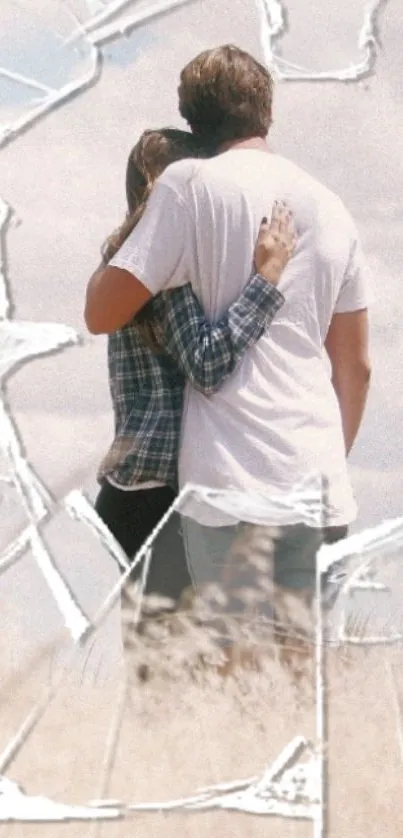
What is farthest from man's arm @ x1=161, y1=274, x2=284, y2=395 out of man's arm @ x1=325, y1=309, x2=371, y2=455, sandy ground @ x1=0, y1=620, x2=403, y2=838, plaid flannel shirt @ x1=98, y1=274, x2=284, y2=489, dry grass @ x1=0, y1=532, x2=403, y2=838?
sandy ground @ x1=0, y1=620, x2=403, y2=838

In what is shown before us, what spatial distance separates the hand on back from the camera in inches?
68.1

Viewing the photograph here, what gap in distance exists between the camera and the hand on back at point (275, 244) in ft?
5.68

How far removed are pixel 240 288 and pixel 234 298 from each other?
2cm

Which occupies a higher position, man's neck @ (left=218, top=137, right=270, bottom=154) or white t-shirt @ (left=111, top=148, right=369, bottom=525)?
man's neck @ (left=218, top=137, right=270, bottom=154)

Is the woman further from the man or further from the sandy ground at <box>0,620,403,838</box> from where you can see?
the sandy ground at <box>0,620,403,838</box>

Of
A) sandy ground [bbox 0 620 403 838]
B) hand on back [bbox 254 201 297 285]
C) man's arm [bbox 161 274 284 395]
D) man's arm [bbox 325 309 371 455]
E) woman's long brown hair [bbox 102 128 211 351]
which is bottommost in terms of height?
sandy ground [bbox 0 620 403 838]

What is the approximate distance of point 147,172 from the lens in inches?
71.4

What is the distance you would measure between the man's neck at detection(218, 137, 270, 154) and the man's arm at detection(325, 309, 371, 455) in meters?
0.23

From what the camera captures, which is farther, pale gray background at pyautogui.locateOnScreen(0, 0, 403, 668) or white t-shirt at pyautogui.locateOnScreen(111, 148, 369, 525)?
pale gray background at pyautogui.locateOnScreen(0, 0, 403, 668)

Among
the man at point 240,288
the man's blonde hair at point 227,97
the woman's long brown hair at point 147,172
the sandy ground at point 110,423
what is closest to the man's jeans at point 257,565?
the man at point 240,288

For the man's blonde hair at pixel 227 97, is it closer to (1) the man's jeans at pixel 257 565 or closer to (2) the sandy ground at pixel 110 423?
(2) the sandy ground at pixel 110 423

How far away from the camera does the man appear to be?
1.71 metres

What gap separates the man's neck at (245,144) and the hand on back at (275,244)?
0.08 meters

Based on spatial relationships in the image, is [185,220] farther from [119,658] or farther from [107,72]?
[119,658]
